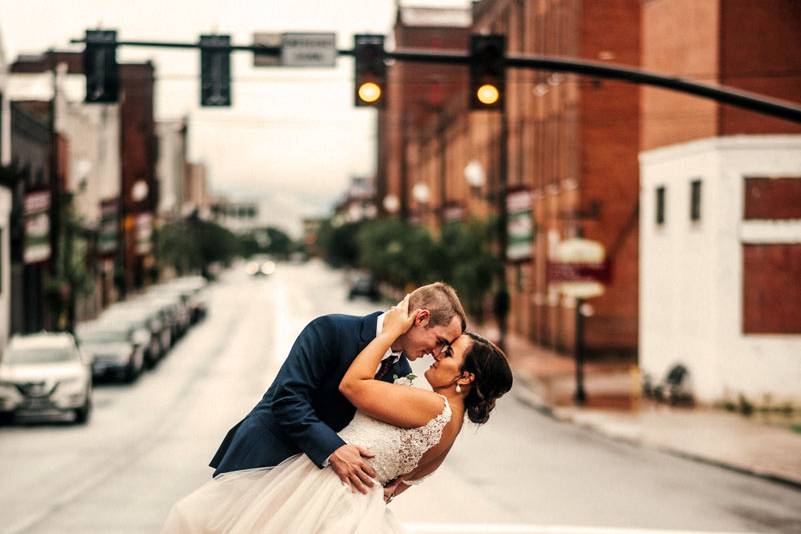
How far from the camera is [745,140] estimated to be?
28312mm

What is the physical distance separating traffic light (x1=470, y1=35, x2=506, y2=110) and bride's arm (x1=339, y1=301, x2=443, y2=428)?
34.8 ft

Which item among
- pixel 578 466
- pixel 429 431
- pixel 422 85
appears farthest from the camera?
pixel 422 85

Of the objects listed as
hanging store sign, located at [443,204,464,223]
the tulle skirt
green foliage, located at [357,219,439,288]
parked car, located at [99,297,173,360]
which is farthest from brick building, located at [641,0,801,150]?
hanging store sign, located at [443,204,464,223]

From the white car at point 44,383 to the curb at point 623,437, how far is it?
9.89 metres

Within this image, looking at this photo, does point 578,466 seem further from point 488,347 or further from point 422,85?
point 422,85

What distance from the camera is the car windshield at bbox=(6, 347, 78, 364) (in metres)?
25.6

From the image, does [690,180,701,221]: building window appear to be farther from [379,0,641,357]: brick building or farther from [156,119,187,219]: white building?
[156,119,187,219]: white building

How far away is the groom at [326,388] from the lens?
5141 millimetres

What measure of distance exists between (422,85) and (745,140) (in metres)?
94.6

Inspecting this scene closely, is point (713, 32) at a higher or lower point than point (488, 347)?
higher

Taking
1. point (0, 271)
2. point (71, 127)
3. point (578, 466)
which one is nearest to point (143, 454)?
point (578, 466)

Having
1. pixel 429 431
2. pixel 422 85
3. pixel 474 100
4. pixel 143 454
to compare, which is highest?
pixel 422 85

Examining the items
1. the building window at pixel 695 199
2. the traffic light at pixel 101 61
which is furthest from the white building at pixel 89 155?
the traffic light at pixel 101 61

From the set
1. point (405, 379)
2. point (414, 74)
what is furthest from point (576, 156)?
point (414, 74)
